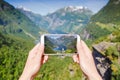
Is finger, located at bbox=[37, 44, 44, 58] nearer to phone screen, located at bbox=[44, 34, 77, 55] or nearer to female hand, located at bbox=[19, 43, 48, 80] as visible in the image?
female hand, located at bbox=[19, 43, 48, 80]

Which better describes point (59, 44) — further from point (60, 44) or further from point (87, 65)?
point (87, 65)

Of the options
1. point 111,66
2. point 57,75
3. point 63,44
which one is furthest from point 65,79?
point 63,44

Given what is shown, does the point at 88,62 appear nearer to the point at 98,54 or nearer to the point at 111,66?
the point at 111,66

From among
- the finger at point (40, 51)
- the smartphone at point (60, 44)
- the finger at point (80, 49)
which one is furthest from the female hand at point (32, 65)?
the smartphone at point (60, 44)

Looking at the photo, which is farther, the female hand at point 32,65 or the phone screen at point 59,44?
the phone screen at point 59,44

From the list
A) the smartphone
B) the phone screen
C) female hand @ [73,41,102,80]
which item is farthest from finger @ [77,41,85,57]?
the phone screen

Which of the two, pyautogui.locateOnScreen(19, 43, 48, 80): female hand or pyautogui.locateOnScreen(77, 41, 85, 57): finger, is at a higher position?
pyautogui.locateOnScreen(77, 41, 85, 57): finger

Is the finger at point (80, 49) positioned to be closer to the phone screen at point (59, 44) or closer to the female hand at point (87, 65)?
the female hand at point (87, 65)

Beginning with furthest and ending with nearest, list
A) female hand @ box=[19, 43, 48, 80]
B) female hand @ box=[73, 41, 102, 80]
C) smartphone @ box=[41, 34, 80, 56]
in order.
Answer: smartphone @ box=[41, 34, 80, 56] < female hand @ box=[19, 43, 48, 80] < female hand @ box=[73, 41, 102, 80]
